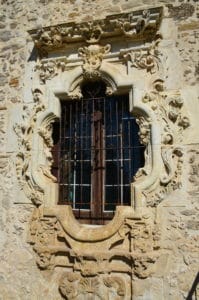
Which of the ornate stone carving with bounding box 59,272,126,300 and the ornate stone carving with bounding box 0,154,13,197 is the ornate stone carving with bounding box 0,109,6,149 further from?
the ornate stone carving with bounding box 59,272,126,300

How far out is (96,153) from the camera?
418 centimetres

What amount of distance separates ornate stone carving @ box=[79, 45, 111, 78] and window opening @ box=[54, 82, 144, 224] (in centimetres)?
23

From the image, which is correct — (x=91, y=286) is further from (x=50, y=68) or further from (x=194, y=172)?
(x=50, y=68)

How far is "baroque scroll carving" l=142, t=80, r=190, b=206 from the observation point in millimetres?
3627

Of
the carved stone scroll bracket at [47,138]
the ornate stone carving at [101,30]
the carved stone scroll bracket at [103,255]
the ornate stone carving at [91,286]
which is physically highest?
the ornate stone carving at [101,30]

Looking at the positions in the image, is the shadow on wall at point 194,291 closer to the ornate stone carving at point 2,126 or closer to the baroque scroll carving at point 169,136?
the baroque scroll carving at point 169,136

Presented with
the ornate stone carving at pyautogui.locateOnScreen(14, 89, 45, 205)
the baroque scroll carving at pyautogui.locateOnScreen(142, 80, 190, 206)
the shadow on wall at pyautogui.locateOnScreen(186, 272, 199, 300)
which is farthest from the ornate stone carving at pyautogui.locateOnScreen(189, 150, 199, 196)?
the ornate stone carving at pyautogui.locateOnScreen(14, 89, 45, 205)

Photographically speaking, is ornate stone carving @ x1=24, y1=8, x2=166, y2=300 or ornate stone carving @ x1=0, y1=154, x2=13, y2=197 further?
ornate stone carving @ x1=0, y1=154, x2=13, y2=197

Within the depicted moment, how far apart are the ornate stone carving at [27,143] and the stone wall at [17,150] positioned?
0.28ft

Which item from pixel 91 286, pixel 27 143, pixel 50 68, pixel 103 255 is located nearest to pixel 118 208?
pixel 103 255

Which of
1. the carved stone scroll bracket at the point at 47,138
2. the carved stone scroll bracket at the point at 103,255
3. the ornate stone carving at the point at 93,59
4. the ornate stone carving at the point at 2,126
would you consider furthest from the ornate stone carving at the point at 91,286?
the ornate stone carving at the point at 93,59

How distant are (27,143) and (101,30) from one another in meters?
1.73

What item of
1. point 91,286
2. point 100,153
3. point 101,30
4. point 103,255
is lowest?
point 91,286

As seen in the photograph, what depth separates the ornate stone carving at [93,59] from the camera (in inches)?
163
